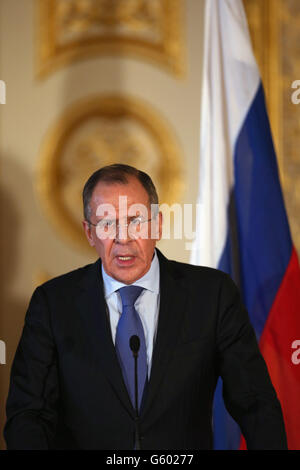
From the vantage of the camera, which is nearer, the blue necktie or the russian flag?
the blue necktie

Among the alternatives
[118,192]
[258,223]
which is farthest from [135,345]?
[258,223]

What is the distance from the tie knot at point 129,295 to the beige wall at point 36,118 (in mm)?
1420

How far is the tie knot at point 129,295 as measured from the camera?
1656 mm

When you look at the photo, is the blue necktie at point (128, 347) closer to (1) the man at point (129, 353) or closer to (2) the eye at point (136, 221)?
(1) the man at point (129, 353)

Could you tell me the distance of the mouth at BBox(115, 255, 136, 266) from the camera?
5.41 feet

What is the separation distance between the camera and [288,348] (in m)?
2.34

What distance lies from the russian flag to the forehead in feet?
3.00

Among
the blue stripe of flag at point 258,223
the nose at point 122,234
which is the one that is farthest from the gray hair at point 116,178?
the blue stripe of flag at point 258,223

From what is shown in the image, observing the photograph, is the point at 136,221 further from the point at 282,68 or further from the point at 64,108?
the point at 282,68

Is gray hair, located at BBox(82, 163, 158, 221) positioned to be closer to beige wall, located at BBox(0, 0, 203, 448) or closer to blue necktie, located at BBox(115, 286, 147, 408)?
blue necktie, located at BBox(115, 286, 147, 408)

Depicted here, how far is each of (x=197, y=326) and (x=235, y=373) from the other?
18 cm

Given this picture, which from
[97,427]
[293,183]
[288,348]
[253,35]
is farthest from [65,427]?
[253,35]

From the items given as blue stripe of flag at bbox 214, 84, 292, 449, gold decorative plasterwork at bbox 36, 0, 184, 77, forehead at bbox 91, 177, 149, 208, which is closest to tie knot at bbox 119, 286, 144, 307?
forehead at bbox 91, 177, 149, 208

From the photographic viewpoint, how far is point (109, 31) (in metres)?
3.09
